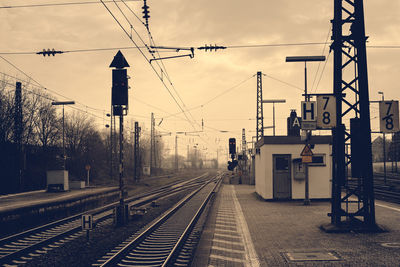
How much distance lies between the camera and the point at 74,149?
5425 centimetres

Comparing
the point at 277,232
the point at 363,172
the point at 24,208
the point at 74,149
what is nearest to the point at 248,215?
the point at 277,232

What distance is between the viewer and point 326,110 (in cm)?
1280

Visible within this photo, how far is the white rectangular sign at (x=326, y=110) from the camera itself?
Answer: 12773 mm

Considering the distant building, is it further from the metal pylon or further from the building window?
the metal pylon

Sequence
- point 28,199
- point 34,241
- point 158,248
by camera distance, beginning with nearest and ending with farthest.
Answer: point 158,248 → point 34,241 → point 28,199

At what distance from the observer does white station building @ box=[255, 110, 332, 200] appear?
69.3 ft

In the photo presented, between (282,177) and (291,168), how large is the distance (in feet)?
2.36

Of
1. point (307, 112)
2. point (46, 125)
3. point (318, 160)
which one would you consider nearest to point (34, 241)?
point (307, 112)

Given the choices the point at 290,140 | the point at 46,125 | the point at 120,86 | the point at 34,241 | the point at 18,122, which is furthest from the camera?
the point at 46,125

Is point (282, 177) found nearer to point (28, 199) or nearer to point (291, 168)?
point (291, 168)

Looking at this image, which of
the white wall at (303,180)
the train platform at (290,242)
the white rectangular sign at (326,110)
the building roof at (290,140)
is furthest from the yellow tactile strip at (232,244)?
the building roof at (290,140)

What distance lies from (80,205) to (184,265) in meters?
14.7

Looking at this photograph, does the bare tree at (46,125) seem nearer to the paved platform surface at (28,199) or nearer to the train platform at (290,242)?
the paved platform surface at (28,199)

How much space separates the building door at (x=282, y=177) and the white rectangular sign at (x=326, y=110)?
8678 mm
